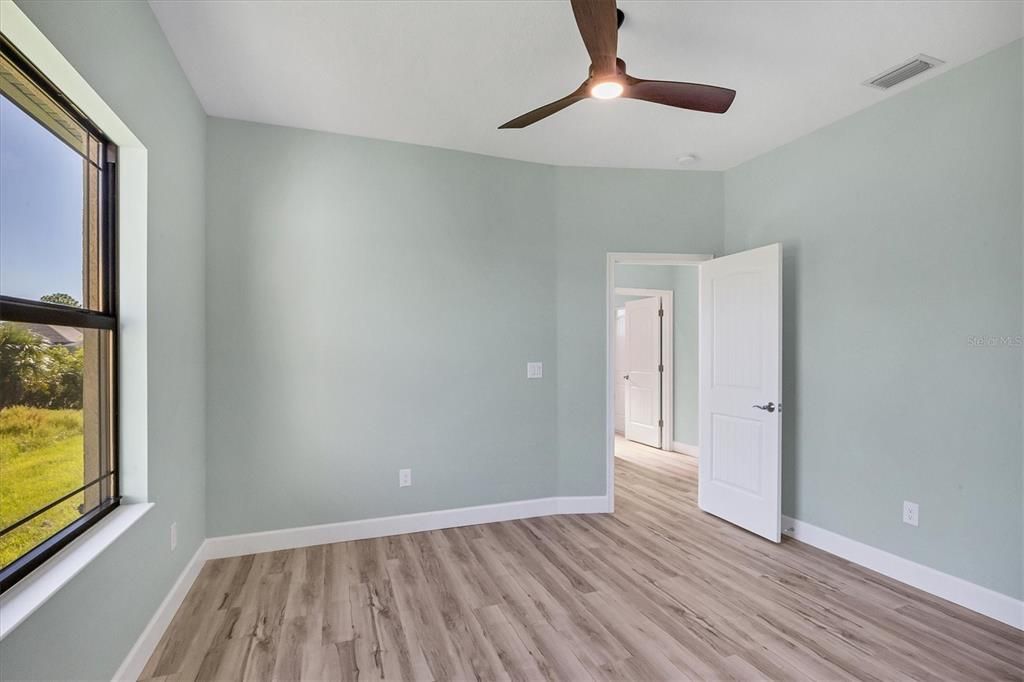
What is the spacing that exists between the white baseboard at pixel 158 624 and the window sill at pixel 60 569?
50cm

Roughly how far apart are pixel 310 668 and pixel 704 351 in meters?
3.24

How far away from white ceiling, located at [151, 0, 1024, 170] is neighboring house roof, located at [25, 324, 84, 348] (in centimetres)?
141

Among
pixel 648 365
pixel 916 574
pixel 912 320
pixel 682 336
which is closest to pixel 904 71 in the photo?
pixel 912 320

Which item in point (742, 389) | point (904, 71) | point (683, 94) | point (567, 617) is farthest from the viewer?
point (742, 389)

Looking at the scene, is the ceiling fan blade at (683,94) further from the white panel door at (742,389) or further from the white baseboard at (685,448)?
the white baseboard at (685,448)

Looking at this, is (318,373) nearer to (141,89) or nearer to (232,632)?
(232,632)

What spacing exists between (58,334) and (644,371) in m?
5.88

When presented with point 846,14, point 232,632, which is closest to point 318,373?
point 232,632

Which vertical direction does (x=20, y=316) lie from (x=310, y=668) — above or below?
above

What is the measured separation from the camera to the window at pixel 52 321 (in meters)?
1.32

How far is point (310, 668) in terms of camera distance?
6.47 ft

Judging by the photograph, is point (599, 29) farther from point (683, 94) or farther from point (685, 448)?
point (685, 448)

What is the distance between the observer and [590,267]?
12.6ft

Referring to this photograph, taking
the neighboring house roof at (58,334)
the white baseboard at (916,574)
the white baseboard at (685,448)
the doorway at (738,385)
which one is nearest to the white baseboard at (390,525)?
the doorway at (738,385)
